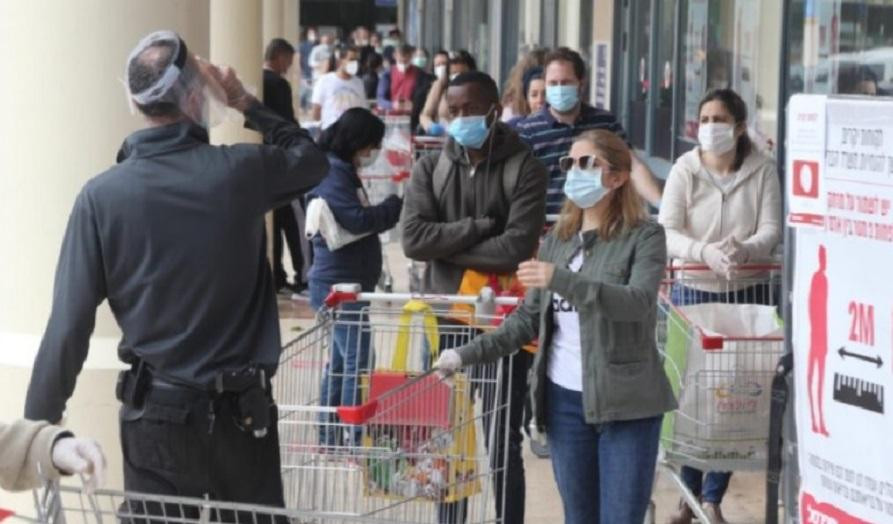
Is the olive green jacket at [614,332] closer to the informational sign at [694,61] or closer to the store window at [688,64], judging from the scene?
the store window at [688,64]

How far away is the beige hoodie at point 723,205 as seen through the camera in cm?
748

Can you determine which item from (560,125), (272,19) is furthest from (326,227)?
(272,19)

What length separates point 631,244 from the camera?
18.1 ft

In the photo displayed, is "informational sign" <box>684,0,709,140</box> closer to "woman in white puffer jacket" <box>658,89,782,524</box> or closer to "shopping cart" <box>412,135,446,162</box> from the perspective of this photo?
"shopping cart" <box>412,135,446,162</box>

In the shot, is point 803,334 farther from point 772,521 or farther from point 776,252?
point 776,252

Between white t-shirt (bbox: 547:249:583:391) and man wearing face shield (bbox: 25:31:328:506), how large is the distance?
1.09 metres

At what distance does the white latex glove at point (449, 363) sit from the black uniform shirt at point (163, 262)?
2.45 feet

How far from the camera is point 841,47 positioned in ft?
29.3

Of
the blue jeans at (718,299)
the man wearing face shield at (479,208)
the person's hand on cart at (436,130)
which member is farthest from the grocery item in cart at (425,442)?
the person's hand on cart at (436,130)

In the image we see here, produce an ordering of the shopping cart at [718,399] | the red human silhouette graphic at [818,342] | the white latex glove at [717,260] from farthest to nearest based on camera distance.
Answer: the white latex glove at [717,260]
the shopping cart at [718,399]
the red human silhouette graphic at [818,342]

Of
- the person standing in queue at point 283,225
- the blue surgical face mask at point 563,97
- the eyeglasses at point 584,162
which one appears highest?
the blue surgical face mask at point 563,97

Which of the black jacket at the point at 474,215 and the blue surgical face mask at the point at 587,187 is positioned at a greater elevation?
the blue surgical face mask at the point at 587,187

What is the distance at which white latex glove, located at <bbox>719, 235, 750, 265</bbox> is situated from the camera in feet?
23.3

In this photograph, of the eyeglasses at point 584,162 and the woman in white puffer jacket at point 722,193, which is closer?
the eyeglasses at point 584,162
